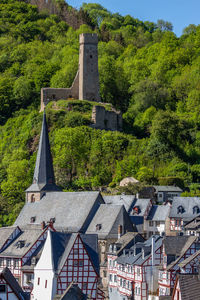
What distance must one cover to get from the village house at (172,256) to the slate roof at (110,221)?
12435 millimetres

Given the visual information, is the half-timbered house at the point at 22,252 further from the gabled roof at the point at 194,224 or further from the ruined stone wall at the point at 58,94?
the ruined stone wall at the point at 58,94

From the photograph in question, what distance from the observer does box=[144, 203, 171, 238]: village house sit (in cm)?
7912

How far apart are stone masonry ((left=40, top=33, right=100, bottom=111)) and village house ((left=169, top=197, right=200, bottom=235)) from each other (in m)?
34.7

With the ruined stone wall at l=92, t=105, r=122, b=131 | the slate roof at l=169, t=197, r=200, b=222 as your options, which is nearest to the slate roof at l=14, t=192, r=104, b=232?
the slate roof at l=169, t=197, r=200, b=222

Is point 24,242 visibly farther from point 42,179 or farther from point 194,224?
point 42,179

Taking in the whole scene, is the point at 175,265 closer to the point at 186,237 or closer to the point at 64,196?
the point at 186,237

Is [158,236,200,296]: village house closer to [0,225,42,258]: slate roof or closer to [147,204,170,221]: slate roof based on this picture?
[0,225,42,258]: slate roof

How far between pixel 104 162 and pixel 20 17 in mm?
62484

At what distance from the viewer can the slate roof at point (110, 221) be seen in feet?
235

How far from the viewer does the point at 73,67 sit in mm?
118125

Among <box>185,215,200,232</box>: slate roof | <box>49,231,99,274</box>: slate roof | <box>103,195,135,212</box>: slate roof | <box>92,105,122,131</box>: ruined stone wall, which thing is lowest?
<box>49,231,99,274</box>: slate roof

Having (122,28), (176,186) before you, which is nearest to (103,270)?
(176,186)

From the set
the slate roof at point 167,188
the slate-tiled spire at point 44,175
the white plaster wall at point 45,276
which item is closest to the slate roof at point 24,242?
the white plaster wall at point 45,276

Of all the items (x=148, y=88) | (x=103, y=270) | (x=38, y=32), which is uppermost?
(x=38, y=32)
